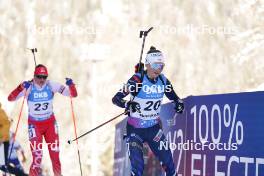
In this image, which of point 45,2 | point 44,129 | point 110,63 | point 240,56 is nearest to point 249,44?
point 240,56

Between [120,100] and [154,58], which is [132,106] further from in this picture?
[154,58]

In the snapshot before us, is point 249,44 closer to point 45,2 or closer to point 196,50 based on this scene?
point 196,50

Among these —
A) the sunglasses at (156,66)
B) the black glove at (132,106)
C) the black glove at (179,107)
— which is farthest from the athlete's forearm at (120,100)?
the black glove at (179,107)

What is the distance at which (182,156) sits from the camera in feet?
29.9

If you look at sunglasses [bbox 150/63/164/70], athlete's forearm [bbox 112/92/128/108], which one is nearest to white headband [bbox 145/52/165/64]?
sunglasses [bbox 150/63/164/70]

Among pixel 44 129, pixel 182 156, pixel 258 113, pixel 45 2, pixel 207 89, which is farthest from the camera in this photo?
pixel 45 2

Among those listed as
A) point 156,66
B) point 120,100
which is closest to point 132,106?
point 120,100

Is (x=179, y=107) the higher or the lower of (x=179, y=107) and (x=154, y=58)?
the lower

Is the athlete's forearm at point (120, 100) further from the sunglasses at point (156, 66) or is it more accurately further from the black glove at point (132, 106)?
the sunglasses at point (156, 66)

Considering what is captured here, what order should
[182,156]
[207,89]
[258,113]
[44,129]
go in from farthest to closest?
[207,89] < [44,129] < [182,156] < [258,113]

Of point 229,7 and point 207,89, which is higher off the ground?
point 229,7

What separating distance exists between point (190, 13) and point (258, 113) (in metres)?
45.6

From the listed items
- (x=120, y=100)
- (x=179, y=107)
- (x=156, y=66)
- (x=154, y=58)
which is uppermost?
(x=154, y=58)

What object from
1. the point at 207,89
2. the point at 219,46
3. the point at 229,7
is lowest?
the point at 207,89
